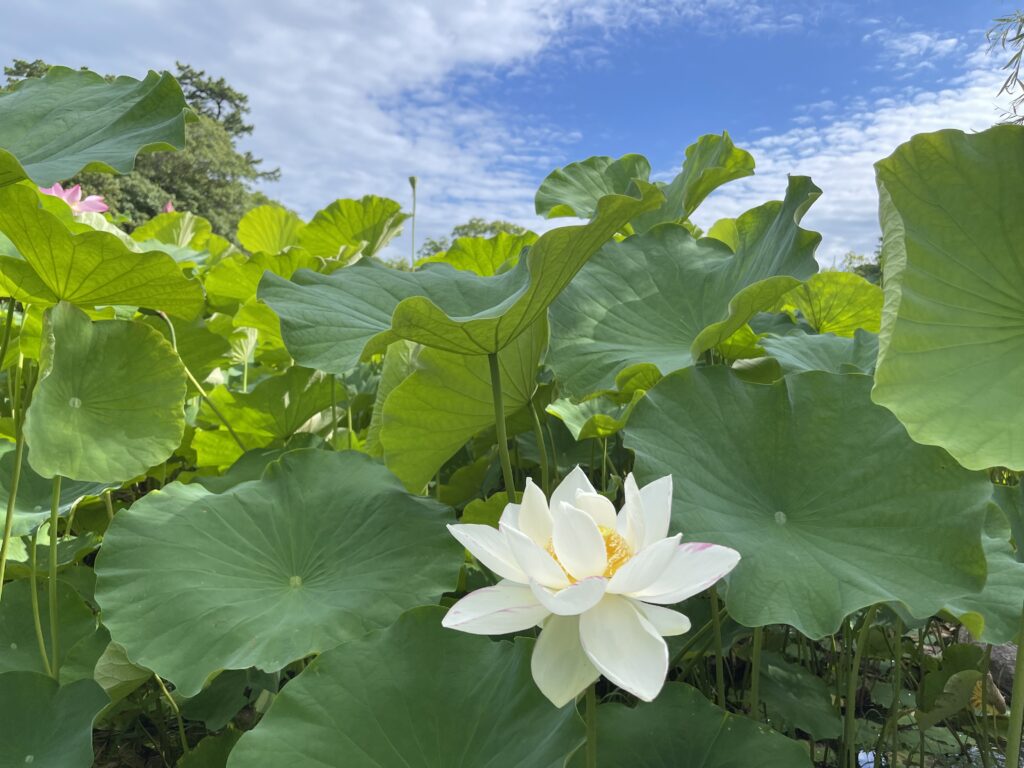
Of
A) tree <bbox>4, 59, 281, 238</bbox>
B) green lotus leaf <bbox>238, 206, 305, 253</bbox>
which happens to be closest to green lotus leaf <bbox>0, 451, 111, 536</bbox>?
green lotus leaf <bbox>238, 206, 305, 253</bbox>

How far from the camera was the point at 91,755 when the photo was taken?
704 mm

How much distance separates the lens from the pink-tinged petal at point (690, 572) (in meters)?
0.42

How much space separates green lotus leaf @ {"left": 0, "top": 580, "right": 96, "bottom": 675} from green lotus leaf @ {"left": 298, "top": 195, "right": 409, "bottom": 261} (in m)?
1.19

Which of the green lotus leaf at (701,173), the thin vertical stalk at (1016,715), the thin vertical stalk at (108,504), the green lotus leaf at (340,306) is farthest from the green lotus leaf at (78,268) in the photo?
the thin vertical stalk at (1016,715)

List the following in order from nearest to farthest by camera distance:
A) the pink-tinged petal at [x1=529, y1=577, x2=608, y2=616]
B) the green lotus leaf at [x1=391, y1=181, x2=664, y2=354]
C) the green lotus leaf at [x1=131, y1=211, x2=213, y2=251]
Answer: the pink-tinged petal at [x1=529, y1=577, x2=608, y2=616] < the green lotus leaf at [x1=391, y1=181, x2=664, y2=354] < the green lotus leaf at [x1=131, y1=211, x2=213, y2=251]

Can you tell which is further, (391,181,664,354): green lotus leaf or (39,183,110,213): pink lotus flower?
(39,183,110,213): pink lotus flower

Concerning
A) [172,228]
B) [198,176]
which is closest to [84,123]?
[172,228]

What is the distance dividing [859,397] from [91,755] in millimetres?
797

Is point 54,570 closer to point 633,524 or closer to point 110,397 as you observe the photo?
point 110,397

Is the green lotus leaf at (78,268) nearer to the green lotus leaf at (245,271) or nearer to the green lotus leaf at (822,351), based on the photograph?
the green lotus leaf at (245,271)

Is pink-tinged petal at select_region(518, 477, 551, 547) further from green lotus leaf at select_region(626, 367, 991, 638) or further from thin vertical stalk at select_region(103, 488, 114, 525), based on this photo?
thin vertical stalk at select_region(103, 488, 114, 525)

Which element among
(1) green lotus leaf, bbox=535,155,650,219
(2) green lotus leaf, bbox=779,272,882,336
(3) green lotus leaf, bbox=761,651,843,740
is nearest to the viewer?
(3) green lotus leaf, bbox=761,651,843,740

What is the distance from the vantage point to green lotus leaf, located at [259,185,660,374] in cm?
68

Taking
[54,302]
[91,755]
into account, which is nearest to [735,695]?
[91,755]
